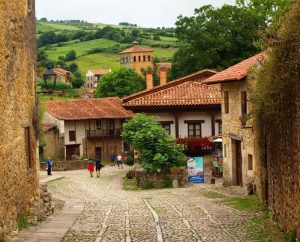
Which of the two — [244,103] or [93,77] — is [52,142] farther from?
[93,77]

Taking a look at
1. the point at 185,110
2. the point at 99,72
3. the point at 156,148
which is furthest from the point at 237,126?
the point at 99,72

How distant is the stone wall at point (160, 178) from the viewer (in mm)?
30391

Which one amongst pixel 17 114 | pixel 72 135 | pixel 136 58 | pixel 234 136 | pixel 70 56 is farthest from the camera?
pixel 70 56

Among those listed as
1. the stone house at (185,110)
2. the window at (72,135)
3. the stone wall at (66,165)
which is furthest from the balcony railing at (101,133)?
the stone house at (185,110)

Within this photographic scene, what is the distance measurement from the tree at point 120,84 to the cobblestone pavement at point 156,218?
5868 centimetres

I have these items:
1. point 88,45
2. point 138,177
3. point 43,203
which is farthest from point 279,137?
point 88,45

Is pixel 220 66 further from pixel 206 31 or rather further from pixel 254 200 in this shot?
pixel 254 200

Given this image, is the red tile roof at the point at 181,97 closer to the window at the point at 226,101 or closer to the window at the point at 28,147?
the window at the point at 226,101

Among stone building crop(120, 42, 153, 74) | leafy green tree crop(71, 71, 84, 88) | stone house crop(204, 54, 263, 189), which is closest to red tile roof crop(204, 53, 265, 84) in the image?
stone house crop(204, 54, 263, 189)

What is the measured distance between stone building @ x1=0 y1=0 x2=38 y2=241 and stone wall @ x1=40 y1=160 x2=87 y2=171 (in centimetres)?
3300

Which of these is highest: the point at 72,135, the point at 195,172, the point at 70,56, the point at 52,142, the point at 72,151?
the point at 70,56

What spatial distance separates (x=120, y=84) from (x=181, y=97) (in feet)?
149

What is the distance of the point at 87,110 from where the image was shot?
63.9 meters

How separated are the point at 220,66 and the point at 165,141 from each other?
2610 centimetres
